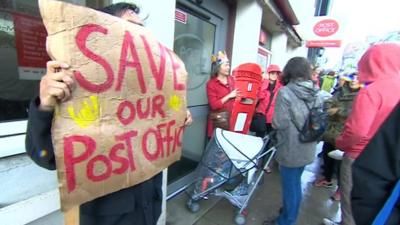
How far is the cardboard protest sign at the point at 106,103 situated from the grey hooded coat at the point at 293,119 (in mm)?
1271

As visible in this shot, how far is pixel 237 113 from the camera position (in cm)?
284

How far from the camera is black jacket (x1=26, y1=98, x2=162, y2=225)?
0.81 metres

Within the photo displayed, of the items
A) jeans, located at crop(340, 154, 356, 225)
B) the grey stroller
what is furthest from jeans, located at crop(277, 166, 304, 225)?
jeans, located at crop(340, 154, 356, 225)

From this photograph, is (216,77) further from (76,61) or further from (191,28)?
(76,61)

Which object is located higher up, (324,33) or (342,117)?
(324,33)

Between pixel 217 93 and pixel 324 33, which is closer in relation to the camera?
pixel 217 93

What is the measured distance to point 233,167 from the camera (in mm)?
2350

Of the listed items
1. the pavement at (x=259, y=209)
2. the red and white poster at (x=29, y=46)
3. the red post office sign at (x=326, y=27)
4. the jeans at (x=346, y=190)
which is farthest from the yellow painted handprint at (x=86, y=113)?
the red post office sign at (x=326, y=27)

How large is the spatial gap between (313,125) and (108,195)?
5.66 feet

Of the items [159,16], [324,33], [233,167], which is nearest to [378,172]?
[233,167]

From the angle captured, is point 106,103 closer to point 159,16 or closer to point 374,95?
point 159,16

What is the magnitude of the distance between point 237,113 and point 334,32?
859 cm

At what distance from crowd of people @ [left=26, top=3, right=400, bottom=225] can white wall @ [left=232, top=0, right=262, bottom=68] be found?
89 centimetres

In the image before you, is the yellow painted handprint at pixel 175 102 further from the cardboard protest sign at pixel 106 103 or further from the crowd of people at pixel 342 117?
the crowd of people at pixel 342 117
